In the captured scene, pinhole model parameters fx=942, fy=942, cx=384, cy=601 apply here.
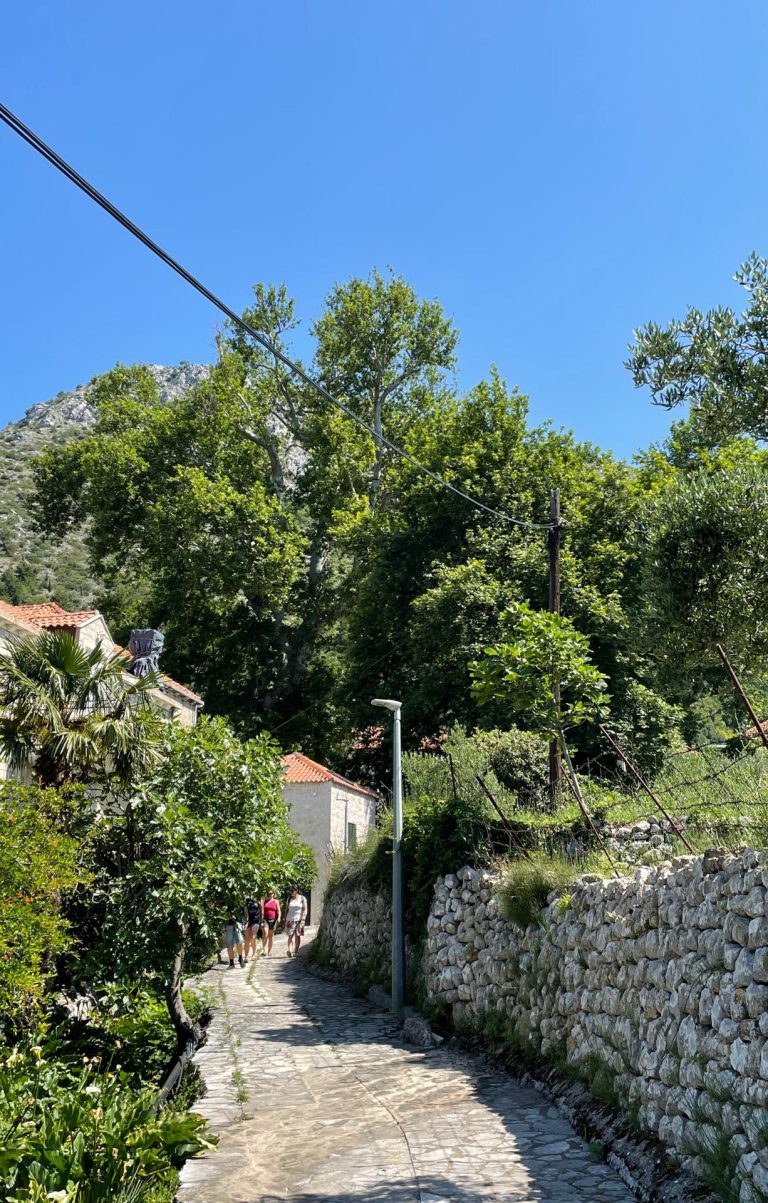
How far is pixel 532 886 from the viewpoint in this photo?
11109mm

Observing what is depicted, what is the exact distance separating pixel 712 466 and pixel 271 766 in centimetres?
1653

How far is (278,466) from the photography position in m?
36.3

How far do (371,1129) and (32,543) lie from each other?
209 feet

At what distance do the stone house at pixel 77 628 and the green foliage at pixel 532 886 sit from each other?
5.88 meters

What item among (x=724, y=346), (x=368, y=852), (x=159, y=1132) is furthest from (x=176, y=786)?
(x=368, y=852)

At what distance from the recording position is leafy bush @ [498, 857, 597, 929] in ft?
35.2

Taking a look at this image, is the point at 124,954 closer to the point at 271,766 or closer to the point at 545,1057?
the point at 271,766

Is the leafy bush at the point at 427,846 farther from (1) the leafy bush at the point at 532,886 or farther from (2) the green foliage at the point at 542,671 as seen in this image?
(2) the green foliage at the point at 542,671

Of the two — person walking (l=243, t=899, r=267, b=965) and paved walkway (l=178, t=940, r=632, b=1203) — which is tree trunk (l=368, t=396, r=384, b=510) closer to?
person walking (l=243, t=899, r=267, b=965)

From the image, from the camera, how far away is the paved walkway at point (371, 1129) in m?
6.66

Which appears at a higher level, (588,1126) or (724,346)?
(724,346)

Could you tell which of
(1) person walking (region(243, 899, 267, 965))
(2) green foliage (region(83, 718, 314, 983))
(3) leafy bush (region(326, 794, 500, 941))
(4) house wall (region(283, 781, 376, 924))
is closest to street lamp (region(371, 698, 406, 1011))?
(3) leafy bush (region(326, 794, 500, 941))

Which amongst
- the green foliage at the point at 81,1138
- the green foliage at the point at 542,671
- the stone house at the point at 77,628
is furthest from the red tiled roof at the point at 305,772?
the green foliage at the point at 81,1138

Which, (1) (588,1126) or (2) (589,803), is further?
(2) (589,803)
